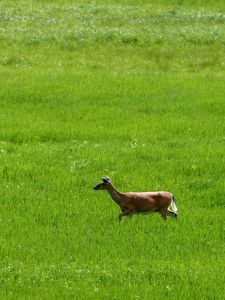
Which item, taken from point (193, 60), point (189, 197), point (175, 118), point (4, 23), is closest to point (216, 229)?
point (189, 197)

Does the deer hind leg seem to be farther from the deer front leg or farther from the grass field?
the deer front leg

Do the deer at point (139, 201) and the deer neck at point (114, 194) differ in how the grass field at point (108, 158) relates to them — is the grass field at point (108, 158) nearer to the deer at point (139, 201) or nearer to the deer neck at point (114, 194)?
the deer at point (139, 201)

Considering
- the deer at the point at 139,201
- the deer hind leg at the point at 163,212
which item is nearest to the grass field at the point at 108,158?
the deer hind leg at the point at 163,212

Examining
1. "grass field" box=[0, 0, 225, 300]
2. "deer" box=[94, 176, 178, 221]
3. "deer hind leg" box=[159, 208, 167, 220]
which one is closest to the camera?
"grass field" box=[0, 0, 225, 300]

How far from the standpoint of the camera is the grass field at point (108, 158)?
36.9 feet

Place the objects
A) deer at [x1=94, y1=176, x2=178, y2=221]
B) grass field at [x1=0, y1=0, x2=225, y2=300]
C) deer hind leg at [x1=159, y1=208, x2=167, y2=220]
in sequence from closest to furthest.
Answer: grass field at [x1=0, y1=0, x2=225, y2=300] < deer at [x1=94, y1=176, x2=178, y2=221] < deer hind leg at [x1=159, y1=208, x2=167, y2=220]

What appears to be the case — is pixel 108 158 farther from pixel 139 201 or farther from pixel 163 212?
pixel 139 201

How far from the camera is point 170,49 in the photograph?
33.0 meters

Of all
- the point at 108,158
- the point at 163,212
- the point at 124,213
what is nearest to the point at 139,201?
the point at 124,213

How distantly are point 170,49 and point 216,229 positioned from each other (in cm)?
2049

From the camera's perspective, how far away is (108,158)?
17312mm

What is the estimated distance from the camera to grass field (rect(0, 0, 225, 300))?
11.2 meters

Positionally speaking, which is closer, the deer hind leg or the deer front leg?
the deer front leg

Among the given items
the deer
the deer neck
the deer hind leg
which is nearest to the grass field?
the deer hind leg
